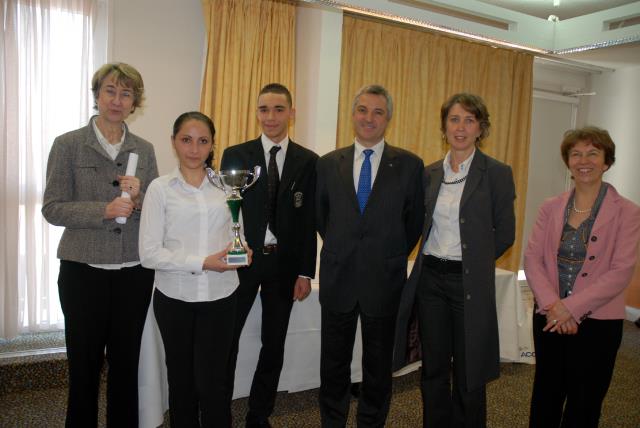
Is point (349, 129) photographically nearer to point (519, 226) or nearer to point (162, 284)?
point (519, 226)

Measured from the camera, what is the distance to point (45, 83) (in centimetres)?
348

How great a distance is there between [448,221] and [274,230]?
79 cm

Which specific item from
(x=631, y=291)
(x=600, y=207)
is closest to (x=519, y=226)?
A: (x=631, y=291)

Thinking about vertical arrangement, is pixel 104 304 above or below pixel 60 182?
below

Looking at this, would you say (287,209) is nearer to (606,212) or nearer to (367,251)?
(367,251)

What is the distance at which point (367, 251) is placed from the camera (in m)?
2.14

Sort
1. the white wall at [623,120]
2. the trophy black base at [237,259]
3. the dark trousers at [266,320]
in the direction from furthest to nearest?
the white wall at [623,120], the dark trousers at [266,320], the trophy black base at [237,259]

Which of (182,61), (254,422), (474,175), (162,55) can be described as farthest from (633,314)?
(162,55)

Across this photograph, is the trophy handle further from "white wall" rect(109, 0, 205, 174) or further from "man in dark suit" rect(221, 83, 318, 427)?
"white wall" rect(109, 0, 205, 174)

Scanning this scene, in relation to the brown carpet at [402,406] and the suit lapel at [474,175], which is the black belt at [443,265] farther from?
the brown carpet at [402,406]

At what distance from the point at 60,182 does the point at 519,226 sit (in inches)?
188

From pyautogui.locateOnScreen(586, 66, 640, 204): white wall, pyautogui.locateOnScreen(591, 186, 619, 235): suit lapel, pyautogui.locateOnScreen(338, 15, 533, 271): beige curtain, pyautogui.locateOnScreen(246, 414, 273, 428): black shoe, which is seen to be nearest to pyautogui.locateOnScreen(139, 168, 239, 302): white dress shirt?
pyautogui.locateOnScreen(246, 414, 273, 428): black shoe

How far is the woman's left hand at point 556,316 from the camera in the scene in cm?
195

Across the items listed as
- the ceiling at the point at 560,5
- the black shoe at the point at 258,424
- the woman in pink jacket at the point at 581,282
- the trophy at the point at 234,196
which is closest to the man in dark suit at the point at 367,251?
the black shoe at the point at 258,424
